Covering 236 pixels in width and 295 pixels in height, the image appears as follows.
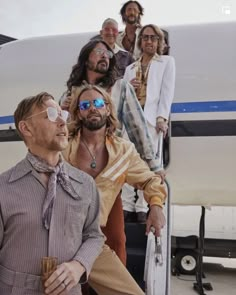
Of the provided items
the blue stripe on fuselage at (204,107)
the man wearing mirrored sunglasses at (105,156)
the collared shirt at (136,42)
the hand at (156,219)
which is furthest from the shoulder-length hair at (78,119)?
the blue stripe on fuselage at (204,107)

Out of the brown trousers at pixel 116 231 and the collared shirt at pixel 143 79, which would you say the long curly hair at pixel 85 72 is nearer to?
the collared shirt at pixel 143 79

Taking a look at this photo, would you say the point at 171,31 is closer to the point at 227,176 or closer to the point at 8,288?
the point at 227,176

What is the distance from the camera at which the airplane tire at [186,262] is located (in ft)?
19.1

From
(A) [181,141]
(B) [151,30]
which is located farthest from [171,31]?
(B) [151,30]

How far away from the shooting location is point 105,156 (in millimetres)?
2344

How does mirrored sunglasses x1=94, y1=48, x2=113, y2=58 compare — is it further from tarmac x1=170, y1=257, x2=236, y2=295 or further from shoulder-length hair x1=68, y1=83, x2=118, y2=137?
tarmac x1=170, y1=257, x2=236, y2=295

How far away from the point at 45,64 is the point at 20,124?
4.05 m

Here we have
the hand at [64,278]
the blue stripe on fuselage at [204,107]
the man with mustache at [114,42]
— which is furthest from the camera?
the blue stripe on fuselage at [204,107]

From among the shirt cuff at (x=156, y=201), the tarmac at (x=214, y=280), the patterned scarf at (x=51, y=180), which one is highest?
the patterned scarf at (x=51, y=180)

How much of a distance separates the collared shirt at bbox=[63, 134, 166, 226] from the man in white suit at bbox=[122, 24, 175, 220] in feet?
4.64

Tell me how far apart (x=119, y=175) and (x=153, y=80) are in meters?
1.80

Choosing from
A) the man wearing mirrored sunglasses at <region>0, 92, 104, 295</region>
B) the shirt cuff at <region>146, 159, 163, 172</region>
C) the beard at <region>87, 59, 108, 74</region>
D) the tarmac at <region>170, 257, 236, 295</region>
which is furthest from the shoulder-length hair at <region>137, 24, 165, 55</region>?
the tarmac at <region>170, 257, 236, 295</region>

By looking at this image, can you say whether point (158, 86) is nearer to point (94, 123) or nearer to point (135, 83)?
point (135, 83)

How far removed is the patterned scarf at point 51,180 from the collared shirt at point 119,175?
515 mm
